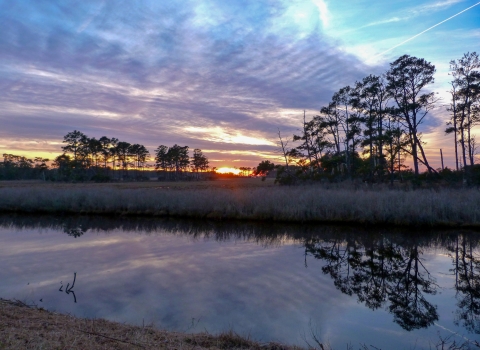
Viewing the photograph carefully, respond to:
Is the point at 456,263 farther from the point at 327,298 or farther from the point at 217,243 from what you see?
the point at 217,243

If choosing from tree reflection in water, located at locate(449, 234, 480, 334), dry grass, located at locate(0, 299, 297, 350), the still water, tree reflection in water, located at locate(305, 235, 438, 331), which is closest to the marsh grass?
the still water

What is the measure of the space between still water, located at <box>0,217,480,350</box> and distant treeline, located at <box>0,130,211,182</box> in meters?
56.9

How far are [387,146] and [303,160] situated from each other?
9140 millimetres

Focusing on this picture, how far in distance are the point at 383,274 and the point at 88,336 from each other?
22.0 feet

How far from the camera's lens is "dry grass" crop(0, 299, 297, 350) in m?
3.91

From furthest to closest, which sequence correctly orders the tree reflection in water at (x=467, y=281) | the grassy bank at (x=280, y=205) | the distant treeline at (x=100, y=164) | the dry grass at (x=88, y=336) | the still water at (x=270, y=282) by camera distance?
1. the distant treeline at (x=100, y=164)
2. the grassy bank at (x=280, y=205)
3. the tree reflection in water at (x=467, y=281)
4. the still water at (x=270, y=282)
5. the dry grass at (x=88, y=336)

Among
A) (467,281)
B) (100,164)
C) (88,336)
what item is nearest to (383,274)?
(467,281)

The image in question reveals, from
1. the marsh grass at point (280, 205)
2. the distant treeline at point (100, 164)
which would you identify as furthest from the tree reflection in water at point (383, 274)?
the distant treeline at point (100, 164)

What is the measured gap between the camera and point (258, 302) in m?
6.72

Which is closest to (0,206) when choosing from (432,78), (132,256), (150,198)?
(150,198)

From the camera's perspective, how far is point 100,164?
7444cm

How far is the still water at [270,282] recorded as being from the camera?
5.74 meters

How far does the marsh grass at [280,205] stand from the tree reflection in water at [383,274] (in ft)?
10.6

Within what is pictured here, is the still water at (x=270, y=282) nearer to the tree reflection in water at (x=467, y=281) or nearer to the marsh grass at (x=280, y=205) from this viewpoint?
the tree reflection in water at (x=467, y=281)
